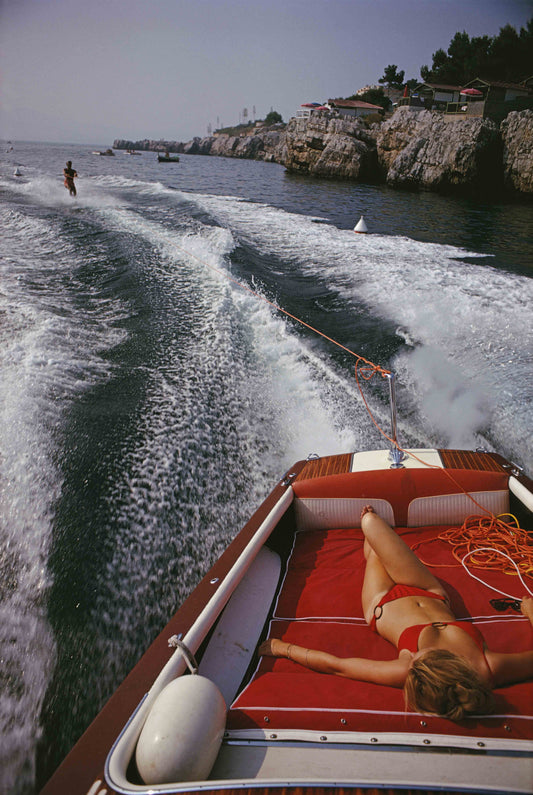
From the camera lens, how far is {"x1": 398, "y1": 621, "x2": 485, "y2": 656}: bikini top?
159 centimetres

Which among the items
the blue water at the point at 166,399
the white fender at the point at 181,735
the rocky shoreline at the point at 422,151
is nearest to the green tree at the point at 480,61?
the rocky shoreline at the point at 422,151

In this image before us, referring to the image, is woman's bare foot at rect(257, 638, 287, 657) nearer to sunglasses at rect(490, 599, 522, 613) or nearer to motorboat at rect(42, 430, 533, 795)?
motorboat at rect(42, 430, 533, 795)

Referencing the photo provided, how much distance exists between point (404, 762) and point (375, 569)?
90cm

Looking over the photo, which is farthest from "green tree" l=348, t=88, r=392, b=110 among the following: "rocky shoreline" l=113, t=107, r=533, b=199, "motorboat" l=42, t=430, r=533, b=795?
"motorboat" l=42, t=430, r=533, b=795

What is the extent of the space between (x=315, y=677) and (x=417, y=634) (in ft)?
1.33

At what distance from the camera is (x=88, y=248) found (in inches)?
327

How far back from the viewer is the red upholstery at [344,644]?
51.9 inches

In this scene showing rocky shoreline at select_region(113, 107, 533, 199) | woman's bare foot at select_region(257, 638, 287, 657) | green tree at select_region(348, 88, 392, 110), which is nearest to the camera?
woman's bare foot at select_region(257, 638, 287, 657)

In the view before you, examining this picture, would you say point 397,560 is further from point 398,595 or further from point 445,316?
point 445,316

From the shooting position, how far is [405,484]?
8.48ft

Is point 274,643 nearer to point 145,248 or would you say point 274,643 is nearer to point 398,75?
point 145,248

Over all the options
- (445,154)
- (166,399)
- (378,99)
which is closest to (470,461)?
(166,399)

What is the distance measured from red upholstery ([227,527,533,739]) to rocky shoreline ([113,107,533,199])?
23.9 metres

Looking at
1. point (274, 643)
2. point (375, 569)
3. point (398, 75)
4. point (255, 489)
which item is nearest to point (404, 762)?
point (274, 643)
